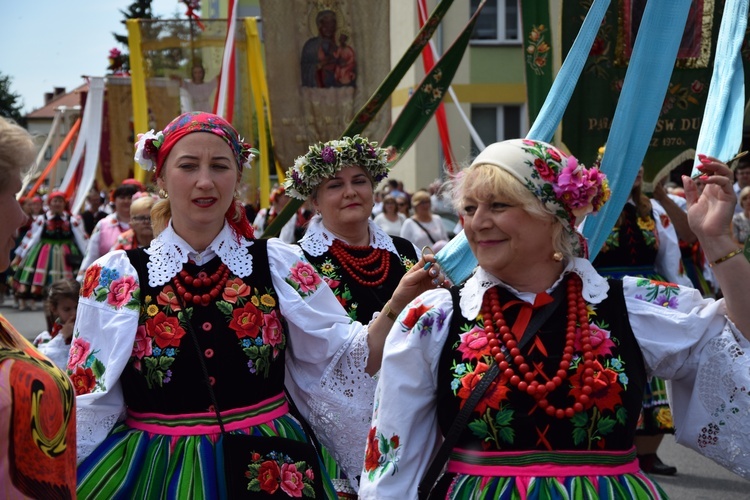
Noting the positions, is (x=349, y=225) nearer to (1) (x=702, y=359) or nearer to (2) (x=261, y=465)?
(2) (x=261, y=465)

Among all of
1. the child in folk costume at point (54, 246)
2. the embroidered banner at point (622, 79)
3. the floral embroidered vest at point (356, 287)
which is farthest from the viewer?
the child in folk costume at point (54, 246)

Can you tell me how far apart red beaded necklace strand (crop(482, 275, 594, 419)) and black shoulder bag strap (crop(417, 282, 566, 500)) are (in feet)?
0.11

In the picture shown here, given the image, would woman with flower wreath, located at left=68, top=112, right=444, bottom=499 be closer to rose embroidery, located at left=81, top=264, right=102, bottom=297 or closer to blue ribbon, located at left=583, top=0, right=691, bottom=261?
rose embroidery, located at left=81, top=264, right=102, bottom=297

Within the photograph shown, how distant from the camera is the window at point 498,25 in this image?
2255 centimetres

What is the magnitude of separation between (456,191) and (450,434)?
0.70 metres

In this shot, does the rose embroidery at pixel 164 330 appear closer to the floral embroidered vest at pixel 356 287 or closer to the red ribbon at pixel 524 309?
the red ribbon at pixel 524 309

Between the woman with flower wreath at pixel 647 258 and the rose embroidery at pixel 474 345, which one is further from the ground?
the rose embroidery at pixel 474 345

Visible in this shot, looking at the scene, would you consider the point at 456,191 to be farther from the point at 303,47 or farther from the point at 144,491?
the point at 303,47

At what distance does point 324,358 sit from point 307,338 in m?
0.09

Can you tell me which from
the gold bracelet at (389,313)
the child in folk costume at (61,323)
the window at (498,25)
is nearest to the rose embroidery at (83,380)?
the gold bracelet at (389,313)

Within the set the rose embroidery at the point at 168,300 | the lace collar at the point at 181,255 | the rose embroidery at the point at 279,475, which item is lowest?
the rose embroidery at the point at 279,475

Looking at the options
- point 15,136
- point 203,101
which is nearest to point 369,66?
point 203,101

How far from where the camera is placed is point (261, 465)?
3.28 m

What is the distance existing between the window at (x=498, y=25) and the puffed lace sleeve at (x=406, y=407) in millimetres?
20423
